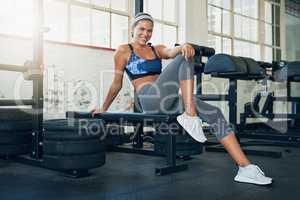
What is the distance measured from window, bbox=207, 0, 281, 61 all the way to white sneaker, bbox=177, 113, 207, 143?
432 centimetres

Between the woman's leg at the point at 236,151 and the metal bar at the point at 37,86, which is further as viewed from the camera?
the metal bar at the point at 37,86

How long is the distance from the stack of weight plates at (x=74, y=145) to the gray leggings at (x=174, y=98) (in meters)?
0.36

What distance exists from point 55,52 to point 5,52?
20.4 inches

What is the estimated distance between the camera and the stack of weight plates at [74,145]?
210 centimetres

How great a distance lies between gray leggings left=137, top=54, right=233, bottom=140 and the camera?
202 cm

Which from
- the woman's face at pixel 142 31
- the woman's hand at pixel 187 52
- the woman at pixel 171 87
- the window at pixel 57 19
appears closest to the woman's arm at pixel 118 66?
the woman at pixel 171 87

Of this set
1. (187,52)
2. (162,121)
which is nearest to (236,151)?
(162,121)

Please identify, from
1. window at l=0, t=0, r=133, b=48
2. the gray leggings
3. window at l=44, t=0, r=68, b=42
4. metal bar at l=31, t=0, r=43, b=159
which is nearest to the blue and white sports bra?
the gray leggings

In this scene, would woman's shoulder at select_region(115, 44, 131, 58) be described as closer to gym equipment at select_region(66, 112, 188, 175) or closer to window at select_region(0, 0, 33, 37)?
gym equipment at select_region(66, 112, 188, 175)

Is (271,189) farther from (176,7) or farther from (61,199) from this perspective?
(176,7)

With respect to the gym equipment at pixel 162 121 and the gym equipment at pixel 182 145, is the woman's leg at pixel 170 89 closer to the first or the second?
the gym equipment at pixel 162 121

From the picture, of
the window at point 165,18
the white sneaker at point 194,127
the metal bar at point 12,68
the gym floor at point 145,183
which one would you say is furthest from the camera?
the window at point 165,18

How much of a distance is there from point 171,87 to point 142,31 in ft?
1.50

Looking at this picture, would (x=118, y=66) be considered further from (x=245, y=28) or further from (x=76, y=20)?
(x=245, y=28)
